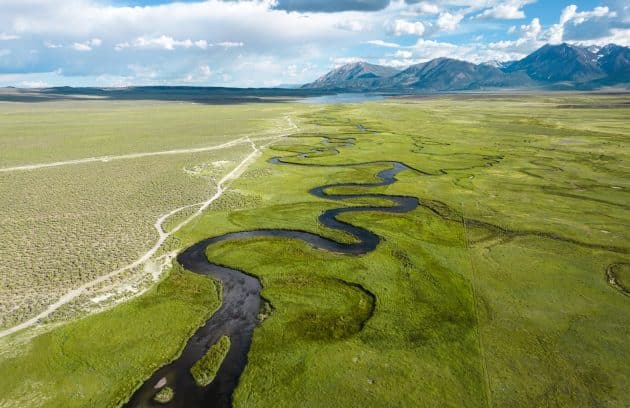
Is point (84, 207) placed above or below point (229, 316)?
above

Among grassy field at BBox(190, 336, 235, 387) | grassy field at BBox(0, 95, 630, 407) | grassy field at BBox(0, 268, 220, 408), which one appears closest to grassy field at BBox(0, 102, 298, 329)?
grassy field at BBox(0, 268, 220, 408)

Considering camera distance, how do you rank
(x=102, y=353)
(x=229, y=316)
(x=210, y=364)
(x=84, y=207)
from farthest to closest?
1. (x=84, y=207)
2. (x=229, y=316)
3. (x=102, y=353)
4. (x=210, y=364)

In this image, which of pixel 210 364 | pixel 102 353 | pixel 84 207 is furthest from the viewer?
pixel 84 207

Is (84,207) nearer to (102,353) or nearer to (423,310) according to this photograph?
(102,353)

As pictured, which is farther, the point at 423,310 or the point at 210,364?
the point at 423,310

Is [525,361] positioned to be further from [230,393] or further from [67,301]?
[67,301]

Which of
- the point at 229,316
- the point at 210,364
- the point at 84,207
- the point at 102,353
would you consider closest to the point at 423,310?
the point at 229,316

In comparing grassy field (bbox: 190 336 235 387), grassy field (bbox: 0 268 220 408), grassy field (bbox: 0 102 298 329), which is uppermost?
grassy field (bbox: 0 102 298 329)

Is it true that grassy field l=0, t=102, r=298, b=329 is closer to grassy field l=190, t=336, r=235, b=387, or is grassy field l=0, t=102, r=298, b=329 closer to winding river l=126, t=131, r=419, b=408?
winding river l=126, t=131, r=419, b=408
